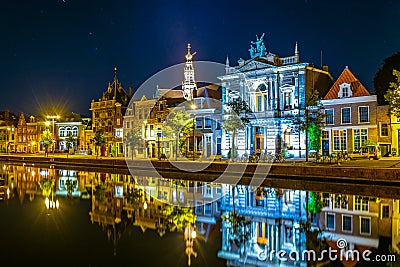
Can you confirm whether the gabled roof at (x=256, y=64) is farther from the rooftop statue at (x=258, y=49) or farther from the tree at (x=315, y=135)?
the tree at (x=315, y=135)

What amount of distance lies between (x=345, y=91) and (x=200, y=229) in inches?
1392

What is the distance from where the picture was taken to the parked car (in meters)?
39.6

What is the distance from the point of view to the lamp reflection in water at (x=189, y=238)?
1249 cm

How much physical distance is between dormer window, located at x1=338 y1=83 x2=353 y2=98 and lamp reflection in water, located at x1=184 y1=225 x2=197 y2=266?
34.8 metres

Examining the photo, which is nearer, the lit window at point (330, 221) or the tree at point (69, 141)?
the lit window at point (330, 221)

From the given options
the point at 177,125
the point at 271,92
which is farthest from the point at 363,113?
the point at 177,125

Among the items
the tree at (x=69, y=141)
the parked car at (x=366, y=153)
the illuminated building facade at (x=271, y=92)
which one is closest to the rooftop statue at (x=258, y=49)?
the illuminated building facade at (x=271, y=92)

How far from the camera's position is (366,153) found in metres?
43.1

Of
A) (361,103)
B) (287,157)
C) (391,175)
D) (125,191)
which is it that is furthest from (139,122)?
(391,175)

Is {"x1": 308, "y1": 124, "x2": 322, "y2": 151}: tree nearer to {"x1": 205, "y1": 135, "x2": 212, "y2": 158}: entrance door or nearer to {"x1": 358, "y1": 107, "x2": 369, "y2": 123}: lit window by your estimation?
{"x1": 358, "y1": 107, "x2": 369, "y2": 123}: lit window

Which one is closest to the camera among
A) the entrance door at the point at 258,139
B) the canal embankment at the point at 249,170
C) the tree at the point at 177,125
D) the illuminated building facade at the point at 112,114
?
the canal embankment at the point at 249,170

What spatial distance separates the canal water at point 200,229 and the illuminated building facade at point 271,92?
81.6 feet

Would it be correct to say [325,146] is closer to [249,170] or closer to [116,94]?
[249,170]

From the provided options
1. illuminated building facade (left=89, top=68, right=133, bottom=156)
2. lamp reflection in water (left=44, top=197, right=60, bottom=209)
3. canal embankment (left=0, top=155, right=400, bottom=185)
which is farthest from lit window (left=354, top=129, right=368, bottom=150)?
illuminated building facade (left=89, top=68, right=133, bottom=156)
